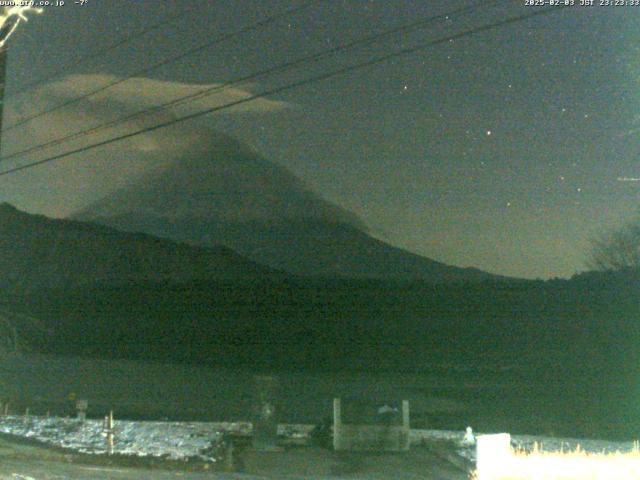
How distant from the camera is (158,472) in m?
12.9

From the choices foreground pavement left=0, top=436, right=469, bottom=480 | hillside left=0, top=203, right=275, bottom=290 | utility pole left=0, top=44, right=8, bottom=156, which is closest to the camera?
foreground pavement left=0, top=436, right=469, bottom=480

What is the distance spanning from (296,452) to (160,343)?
3760cm

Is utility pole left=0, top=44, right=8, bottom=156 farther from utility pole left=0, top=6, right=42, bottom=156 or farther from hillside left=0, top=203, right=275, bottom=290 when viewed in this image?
hillside left=0, top=203, right=275, bottom=290

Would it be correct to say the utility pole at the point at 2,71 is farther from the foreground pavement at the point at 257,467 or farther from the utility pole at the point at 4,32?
the foreground pavement at the point at 257,467

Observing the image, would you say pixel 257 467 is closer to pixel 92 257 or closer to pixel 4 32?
pixel 4 32

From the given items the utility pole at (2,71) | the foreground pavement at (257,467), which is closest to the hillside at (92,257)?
the foreground pavement at (257,467)

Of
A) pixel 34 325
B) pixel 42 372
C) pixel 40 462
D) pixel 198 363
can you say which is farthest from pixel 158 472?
pixel 198 363

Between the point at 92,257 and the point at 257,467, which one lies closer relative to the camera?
the point at 257,467

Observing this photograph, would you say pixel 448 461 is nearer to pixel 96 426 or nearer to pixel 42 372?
pixel 96 426

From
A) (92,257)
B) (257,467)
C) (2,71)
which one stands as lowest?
(257,467)

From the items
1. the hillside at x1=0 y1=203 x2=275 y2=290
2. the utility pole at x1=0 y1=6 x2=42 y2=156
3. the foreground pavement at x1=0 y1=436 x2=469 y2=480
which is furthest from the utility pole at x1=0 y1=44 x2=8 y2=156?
the hillside at x1=0 y1=203 x2=275 y2=290

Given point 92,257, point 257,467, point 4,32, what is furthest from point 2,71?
point 92,257

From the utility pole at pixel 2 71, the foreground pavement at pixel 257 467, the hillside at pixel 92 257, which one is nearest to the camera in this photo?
the foreground pavement at pixel 257 467

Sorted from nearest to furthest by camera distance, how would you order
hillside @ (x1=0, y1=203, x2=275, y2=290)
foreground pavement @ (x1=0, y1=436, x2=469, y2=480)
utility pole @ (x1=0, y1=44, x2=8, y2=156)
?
Answer: 1. foreground pavement @ (x1=0, y1=436, x2=469, y2=480)
2. utility pole @ (x1=0, y1=44, x2=8, y2=156)
3. hillside @ (x1=0, y1=203, x2=275, y2=290)
